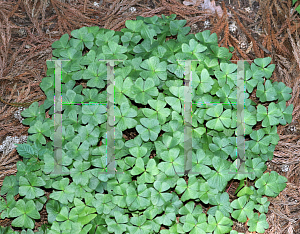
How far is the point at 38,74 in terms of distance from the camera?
271 centimetres

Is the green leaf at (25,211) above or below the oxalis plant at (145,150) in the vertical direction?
below

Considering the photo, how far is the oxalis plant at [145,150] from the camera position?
2.18m

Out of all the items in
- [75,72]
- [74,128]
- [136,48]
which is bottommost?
→ [74,128]

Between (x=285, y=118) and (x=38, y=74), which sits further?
(x=38, y=74)

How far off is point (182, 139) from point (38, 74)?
5.06 feet

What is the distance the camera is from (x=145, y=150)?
2172mm

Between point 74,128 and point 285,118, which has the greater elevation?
point 285,118

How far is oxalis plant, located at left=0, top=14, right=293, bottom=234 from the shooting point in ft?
7.16

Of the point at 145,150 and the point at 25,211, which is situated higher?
the point at 145,150

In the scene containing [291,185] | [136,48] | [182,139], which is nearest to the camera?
[182,139]

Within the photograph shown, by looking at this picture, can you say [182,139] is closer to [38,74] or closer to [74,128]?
[74,128]

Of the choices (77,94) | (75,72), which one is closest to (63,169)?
(77,94)

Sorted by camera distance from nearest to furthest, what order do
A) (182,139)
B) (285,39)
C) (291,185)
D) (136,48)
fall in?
(182,139) < (136,48) < (291,185) < (285,39)

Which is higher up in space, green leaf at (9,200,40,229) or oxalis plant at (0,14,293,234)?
oxalis plant at (0,14,293,234)
